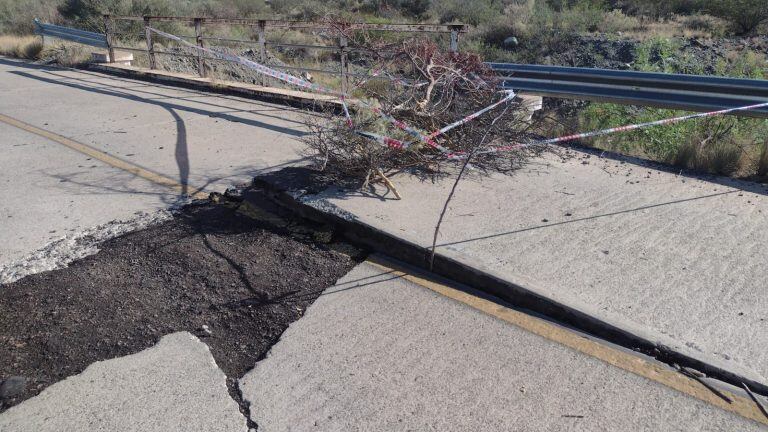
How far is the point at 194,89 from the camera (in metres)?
13.7

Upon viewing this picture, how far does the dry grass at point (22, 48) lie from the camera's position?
20.4 meters

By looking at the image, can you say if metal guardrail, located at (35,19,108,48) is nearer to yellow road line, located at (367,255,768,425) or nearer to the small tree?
yellow road line, located at (367,255,768,425)

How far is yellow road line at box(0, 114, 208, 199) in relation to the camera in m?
6.60

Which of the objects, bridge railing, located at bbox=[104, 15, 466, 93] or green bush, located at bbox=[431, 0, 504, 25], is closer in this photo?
bridge railing, located at bbox=[104, 15, 466, 93]

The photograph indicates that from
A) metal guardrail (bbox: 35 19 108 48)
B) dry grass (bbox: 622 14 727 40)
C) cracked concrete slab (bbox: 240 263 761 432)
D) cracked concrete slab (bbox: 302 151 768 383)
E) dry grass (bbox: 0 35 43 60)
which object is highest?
dry grass (bbox: 622 14 727 40)

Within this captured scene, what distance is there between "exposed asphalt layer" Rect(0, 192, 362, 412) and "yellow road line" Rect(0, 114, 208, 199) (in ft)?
3.50

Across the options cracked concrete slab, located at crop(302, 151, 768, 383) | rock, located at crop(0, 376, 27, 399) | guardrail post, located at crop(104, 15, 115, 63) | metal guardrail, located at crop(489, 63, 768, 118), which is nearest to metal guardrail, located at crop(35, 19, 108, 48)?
guardrail post, located at crop(104, 15, 115, 63)

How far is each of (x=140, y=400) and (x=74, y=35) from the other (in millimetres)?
18331

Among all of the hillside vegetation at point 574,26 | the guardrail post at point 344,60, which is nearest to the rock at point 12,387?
the hillside vegetation at point 574,26

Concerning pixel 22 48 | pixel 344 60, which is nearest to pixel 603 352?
pixel 344 60

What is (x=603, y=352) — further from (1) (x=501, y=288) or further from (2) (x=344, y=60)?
(2) (x=344, y=60)

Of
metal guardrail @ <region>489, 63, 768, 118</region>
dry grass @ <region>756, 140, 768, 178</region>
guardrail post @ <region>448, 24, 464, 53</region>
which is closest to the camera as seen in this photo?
dry grass @ <region>756, 140, 768, 178</region>

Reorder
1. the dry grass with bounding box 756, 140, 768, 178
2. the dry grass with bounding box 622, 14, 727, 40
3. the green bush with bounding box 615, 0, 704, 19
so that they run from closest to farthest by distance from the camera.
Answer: the dry grass with bounding box 756, 140, 768, 178 → the dry grass with bounding box 622, 14, 727, 40 → the green bush with bounding box 615, 0, 704, 19

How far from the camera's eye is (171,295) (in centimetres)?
437
